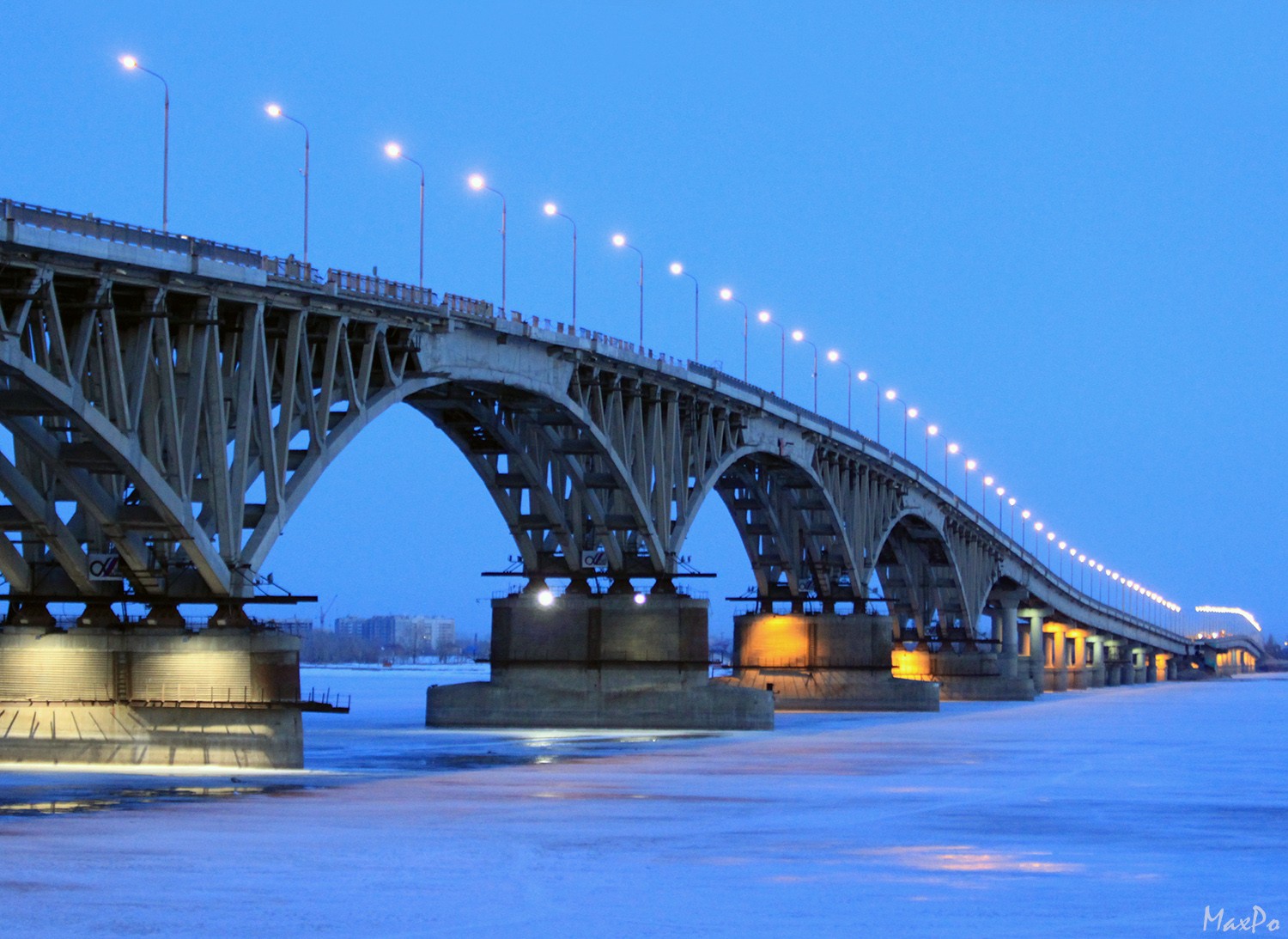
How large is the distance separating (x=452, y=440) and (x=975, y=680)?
72.4 m

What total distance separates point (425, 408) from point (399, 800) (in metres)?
34.7

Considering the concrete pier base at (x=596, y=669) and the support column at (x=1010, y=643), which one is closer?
the concrete pier base at (x=596, y=669)

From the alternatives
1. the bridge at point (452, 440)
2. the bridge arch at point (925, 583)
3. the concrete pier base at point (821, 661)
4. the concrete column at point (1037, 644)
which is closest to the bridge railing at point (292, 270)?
the bridge at point (452, 440)

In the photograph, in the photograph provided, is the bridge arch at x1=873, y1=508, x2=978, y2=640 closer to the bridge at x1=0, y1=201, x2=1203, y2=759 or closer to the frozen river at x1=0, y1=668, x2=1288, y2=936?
the bridge at x1=0, y1=201, x2=1203, y2=759

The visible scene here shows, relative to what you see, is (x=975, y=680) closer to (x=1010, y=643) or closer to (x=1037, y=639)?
(x=1010, y=643)

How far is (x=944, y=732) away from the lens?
77312 mm

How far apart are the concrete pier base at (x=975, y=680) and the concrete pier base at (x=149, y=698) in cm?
9429

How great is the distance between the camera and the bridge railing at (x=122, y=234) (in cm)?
4200

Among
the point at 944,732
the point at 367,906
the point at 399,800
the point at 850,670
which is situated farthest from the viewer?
the point at 850,670

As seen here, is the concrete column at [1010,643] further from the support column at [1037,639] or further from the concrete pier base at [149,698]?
the concrete pier base at [149,698]

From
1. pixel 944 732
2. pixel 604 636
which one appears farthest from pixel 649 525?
pixel 944 732

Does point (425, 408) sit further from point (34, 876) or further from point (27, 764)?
point (34, 876)

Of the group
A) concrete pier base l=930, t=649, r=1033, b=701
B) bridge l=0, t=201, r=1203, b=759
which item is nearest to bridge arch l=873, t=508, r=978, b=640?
concrete pier base l=930, t=649, r=1033, b=701

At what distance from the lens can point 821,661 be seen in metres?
110
